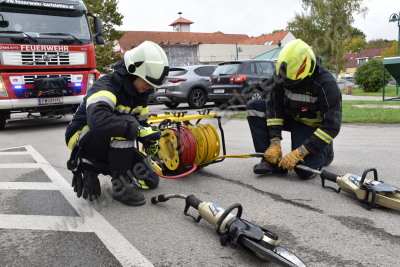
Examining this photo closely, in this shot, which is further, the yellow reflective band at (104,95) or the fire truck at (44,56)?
the fire truck at (44,56)

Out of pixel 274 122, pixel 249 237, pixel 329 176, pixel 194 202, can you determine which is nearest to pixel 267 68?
pixel 274 122

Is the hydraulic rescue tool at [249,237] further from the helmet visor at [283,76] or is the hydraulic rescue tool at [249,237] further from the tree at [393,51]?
the tree at [393,51]

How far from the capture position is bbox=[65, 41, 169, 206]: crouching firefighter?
9.41ft

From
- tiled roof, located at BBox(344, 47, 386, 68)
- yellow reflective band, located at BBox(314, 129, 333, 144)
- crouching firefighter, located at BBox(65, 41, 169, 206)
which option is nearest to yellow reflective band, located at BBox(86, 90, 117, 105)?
crouching firefighter, located at BBox(65, 41, 169, 206)

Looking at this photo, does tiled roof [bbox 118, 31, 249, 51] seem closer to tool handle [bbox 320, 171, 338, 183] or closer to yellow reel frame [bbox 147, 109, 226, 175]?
yellow reel frame [bbox 147, 109, 226, 175]

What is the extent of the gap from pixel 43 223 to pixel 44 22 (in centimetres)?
682

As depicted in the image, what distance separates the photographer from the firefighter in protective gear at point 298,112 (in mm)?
3449

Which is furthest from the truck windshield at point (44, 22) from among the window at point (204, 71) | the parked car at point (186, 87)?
the window at point (204, 71)

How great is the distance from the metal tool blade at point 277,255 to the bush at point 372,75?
73.3 ft

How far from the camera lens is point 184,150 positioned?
11.7ft

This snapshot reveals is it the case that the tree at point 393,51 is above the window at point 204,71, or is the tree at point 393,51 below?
above

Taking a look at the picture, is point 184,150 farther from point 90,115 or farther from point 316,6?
point 316,6

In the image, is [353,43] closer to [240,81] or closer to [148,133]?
[240,81]

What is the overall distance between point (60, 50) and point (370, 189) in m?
7.53
